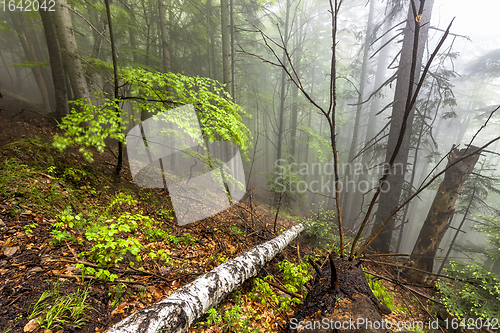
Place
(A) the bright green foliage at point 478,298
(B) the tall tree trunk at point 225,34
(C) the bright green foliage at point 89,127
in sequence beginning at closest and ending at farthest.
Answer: (C) the bright green foliage at point 89,127
(A) the bright green foliage at point 478,298
(B) the tall tree trunk at point 225,34

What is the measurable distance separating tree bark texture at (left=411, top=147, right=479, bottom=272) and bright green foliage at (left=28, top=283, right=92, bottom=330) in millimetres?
7592

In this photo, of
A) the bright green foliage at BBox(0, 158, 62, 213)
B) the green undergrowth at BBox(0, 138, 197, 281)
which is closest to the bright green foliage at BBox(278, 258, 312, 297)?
the green undergrowth at BBox(0, 138, 197, 281)

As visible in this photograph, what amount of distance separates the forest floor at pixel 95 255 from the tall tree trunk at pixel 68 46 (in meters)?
1.88

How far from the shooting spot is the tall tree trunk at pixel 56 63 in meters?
5.72

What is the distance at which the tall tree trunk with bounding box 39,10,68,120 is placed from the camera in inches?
225

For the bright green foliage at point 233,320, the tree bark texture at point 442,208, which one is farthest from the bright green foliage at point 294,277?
the tree bark texture at point 442,208

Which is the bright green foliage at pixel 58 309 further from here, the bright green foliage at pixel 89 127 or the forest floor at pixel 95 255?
the bright green foliage at pixel 89 127

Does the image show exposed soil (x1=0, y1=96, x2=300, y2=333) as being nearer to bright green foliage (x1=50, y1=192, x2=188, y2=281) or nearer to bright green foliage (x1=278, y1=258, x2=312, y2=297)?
bright green foliage (x1=50, y1=192, x2=188, y2=281)

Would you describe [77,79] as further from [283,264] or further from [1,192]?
[283,264]

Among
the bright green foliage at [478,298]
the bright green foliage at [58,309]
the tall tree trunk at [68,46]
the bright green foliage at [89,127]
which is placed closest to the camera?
the bright green foliage at [58,309]

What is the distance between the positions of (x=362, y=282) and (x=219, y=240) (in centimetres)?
272

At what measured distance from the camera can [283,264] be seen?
372 cm

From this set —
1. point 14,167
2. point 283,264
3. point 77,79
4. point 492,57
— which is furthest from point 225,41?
point 492,57

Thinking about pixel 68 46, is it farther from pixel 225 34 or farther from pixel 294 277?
pixel 294 277
